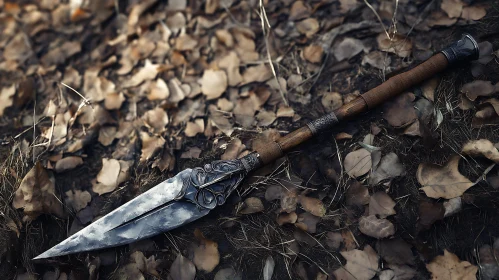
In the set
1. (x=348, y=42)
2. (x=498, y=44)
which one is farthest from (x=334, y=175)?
(x=498, y=44)

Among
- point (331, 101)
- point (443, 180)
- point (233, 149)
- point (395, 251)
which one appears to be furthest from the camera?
point (331, 101)

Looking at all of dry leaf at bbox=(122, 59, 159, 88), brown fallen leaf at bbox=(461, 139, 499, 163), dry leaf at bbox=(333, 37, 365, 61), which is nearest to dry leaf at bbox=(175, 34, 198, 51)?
dry leaf at bbox=(122, 59, 159, 88)

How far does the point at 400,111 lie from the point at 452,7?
33.0 inches

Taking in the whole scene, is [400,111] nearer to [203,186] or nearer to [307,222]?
[307,222]

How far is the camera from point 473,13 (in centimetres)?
287

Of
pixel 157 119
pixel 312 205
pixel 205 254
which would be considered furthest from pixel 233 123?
pixel 205 254

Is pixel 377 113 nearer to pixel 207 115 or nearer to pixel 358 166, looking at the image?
pixel 358 166

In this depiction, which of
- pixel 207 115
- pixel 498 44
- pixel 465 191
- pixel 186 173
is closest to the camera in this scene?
pixel 465 191

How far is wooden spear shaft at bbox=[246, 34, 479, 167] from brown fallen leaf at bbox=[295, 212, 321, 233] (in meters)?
0.37

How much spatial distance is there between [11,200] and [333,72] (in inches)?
82.7

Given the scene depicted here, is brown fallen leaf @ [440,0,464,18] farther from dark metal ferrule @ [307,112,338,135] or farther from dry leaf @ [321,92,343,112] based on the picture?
dark metal ferrule @ [307,112,338,135]

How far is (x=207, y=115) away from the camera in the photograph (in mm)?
2951

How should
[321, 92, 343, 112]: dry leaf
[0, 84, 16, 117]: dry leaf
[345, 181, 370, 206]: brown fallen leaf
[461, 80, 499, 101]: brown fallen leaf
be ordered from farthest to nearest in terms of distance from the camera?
[0, 84, 16, 117]: dry leaf, [321, 92, 343, 112]: dry leaf, [461, 80, 499, 101]: brown fallen leaf, [345, 181, 370, 206]: brown fallen leaf

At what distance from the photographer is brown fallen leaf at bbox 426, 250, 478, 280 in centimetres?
216
